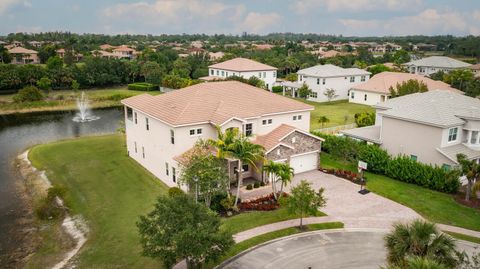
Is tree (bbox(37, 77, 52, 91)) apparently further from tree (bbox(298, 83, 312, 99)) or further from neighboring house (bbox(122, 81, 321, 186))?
neighboring house (bbox(122, 81, 321, 186))

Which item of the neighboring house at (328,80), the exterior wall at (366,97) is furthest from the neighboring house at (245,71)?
the exterior wall at (366,97)

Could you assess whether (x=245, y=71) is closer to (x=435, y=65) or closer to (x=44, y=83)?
(x=44, y=83)

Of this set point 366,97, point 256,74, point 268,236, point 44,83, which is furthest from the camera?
point 256,74

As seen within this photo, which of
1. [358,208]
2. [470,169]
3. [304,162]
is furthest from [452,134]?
[304,162]

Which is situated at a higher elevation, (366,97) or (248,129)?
(248,129)

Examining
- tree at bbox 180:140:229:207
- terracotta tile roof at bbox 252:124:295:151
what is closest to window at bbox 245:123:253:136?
terracotta tile roof at bbox 252:124:295:151

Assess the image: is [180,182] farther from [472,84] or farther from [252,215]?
[472,84]
